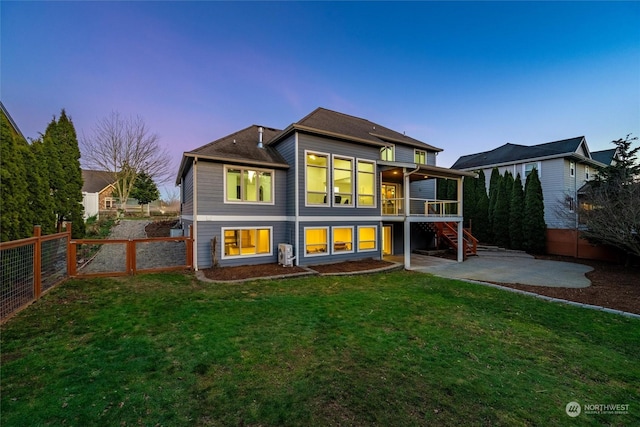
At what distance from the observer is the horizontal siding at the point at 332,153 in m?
10.5

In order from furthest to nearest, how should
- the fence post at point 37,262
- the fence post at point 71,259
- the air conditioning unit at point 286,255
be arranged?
1. the air conditioning unit at point 286,255
2. the fence post at point 71,259
3. the fence post at point 37,262

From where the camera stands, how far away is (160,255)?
11.9 metres

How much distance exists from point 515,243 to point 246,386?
66.7 feet

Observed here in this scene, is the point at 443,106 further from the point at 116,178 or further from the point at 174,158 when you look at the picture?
the point at 116,178

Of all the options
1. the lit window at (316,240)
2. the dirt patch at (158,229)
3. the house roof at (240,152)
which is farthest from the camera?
the dirt patch at (158,229)

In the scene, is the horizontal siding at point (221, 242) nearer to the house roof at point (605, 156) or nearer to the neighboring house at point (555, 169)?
the neighboring house at point (555, 169)

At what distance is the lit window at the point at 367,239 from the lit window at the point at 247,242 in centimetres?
431

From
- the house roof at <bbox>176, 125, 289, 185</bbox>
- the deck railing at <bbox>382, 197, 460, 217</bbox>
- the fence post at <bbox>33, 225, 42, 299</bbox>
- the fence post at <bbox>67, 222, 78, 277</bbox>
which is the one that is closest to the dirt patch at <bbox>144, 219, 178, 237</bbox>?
the house roof at <bbox>176, 125, 289, 185</bbox>

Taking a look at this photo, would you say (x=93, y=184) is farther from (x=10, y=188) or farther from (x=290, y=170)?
(x=290, y=170)

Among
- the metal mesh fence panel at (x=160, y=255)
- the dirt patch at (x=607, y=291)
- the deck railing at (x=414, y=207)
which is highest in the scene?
the deck railing at (x=414, y=207)

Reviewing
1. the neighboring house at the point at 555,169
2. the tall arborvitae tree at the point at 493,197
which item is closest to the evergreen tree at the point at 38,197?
the tall arborvitae tree at the point at 493,197

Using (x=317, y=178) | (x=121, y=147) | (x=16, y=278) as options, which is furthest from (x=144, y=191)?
(x=16, y=278)

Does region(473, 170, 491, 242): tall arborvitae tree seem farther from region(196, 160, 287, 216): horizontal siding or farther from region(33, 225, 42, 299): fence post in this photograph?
region(33, 225, 42, 299): fence post

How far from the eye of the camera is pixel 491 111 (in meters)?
24.1
